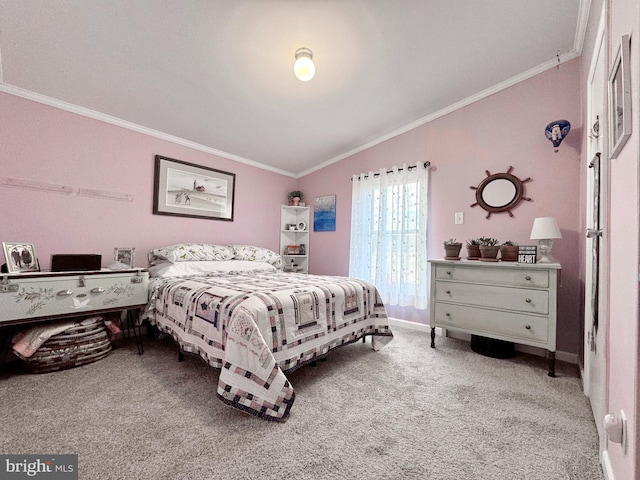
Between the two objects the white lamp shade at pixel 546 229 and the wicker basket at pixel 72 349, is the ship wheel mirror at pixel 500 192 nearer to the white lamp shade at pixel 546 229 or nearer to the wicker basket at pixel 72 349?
the white lamp shade at pixel 546 229

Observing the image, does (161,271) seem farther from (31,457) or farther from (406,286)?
(406,286)

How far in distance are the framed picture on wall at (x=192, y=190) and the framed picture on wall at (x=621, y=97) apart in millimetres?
3528

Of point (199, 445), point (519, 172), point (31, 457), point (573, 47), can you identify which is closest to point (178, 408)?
point (199, 445)

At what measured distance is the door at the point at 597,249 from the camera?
4.23 ft

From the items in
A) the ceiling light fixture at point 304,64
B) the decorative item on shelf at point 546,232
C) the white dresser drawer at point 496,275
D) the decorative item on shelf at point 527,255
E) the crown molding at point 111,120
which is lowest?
the white dresser drawer at point 496,275

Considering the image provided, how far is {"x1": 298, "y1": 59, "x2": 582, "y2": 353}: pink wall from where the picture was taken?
2297 millimetres

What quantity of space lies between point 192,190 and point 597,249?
367 centimetres

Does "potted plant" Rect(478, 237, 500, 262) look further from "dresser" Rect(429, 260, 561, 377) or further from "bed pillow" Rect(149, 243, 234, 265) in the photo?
"bed pillow" Rect(149, 243, 234, 265)

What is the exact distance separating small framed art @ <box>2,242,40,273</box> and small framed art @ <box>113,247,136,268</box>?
1.71 ft

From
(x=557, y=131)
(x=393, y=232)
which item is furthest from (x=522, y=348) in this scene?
(x=557, y=131)

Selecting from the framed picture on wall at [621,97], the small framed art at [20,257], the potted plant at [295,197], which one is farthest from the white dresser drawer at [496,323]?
the small framed art at [20,257]

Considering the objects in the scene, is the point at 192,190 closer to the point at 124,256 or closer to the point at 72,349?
the point at 124,256

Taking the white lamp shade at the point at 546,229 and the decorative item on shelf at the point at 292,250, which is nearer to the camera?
the white lamp shade at the point at 546,229

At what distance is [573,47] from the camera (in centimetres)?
222
